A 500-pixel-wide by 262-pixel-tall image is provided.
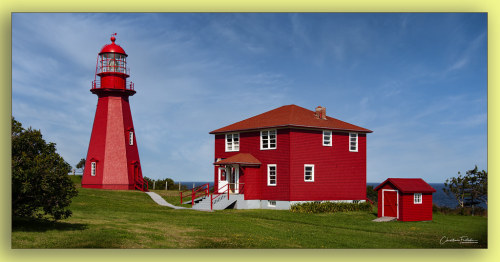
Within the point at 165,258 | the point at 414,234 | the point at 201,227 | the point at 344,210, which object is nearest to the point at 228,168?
the point at 344,210

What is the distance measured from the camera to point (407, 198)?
25.4m

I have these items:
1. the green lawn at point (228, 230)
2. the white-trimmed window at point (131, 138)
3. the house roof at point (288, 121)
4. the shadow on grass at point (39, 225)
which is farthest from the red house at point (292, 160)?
the shadow on grass at point (39, 225)

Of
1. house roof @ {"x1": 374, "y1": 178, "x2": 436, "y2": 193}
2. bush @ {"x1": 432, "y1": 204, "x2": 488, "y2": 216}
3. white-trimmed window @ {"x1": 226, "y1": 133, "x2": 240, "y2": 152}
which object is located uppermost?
white-trimmed window @ {"x1": 226, "y1": 133, "x2": 240, "y2": 152}

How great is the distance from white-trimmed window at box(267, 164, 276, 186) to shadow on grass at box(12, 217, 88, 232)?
43.6 ft

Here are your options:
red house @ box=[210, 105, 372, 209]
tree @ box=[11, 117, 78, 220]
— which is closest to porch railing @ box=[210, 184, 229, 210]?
red house @ box=[210, 105, 372, 209]

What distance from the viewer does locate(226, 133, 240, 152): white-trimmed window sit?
111 ft

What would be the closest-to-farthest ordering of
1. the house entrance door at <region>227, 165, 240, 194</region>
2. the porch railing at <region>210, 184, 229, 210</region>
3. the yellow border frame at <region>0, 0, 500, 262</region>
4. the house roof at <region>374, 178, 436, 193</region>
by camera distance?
the yellow border frame at <region>0, 0, 500, 262</region>, the house roof at <region>374, 178, 436, 193</region>, the porch railing at <region>210, 184, 229, 210</region>, the house entrance door at <region>227, 165, 240, 194</region>

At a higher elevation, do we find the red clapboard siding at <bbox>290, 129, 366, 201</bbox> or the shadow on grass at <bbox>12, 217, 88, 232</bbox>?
the red clapboard siding at <bbox>290, 129, 366, 201</bbox>

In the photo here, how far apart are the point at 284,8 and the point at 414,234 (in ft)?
35.5

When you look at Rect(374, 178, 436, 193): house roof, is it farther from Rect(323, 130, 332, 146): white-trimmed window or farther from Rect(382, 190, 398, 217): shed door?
Rect(323, 130, 332, 146): white-trimmed window

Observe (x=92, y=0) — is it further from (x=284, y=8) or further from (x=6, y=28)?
(x=284, y=8)

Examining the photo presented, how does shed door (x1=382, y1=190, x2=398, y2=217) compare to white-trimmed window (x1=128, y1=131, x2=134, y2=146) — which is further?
white-trimmed window (x1=128, y1=131, x2=134, y2=146)

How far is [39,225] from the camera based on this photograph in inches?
761

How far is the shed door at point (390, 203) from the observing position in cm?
2586
